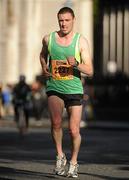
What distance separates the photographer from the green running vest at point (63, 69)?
11.4 meters

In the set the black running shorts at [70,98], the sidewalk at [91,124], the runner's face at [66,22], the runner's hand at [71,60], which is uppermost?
the runner's face at [66,22]

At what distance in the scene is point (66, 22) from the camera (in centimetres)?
1133

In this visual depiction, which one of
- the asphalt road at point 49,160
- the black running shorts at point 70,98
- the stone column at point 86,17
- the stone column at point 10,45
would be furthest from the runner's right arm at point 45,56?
the stone column at point 86,17

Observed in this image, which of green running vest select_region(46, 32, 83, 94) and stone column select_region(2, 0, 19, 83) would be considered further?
stone column select_region(2, 0, 19, 83)

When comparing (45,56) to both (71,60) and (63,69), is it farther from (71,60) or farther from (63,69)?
(71,60)

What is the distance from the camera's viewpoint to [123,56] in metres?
53.6

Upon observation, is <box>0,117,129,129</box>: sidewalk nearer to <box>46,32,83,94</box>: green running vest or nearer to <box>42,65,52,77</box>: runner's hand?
<box>42,65,52,77</box>: runner's hand

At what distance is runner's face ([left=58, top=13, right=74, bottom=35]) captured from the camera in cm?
1133

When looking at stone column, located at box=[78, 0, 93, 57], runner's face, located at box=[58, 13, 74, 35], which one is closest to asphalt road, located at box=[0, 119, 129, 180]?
runner's face, located at box=[58, 13, 74, 35]

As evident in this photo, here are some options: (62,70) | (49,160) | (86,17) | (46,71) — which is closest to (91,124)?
(86,17)

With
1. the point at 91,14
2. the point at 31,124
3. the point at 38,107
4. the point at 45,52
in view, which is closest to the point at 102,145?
the point at 45,52

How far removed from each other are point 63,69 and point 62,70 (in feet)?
0.05

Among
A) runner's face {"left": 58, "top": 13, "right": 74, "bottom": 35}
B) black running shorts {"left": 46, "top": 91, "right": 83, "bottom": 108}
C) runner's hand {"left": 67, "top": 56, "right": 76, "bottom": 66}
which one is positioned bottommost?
black running shorts {"left": 46, "top": 91, "right": 83, "bottom": 108}

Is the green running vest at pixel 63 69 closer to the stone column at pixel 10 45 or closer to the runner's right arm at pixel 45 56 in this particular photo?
A: the runner's right arm at pixel 45 56
